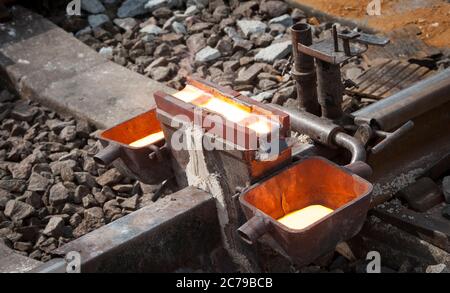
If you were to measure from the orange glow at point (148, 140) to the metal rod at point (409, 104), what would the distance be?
128 centimetres

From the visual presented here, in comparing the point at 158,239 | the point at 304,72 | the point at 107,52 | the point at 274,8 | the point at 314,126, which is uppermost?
the point at 304,72

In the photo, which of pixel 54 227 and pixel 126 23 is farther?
pixel 126 23

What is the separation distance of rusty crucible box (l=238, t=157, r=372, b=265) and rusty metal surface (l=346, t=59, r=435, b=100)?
1.98 metres

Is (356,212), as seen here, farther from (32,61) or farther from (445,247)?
(32,61)

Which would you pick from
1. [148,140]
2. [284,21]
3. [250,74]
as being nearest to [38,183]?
[148,140]

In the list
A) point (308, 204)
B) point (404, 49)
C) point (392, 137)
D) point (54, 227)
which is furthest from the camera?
point (404, 49)

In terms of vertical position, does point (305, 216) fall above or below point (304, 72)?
below

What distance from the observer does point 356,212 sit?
414 cm

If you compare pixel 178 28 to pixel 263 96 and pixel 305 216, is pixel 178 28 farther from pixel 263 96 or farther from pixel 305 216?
pixel 305 216

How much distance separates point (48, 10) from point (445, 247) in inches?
210

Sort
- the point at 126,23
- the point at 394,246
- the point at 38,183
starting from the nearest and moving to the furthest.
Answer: the point at 394,246 → the point at 38,183 → the point at 126,23

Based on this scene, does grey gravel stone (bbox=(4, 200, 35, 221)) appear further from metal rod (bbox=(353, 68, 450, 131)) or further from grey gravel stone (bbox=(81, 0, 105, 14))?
grey gravel stone (bbox=(81, 0, 105, 14))

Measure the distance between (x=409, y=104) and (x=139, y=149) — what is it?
1815mm

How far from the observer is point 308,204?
4520 millimetres
